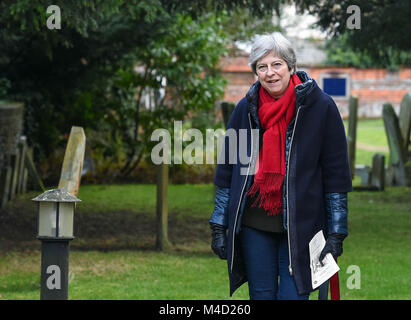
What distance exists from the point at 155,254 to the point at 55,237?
18.0 feet

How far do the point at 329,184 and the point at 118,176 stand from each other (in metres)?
15.3

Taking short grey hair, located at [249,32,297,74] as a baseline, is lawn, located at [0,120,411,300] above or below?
below

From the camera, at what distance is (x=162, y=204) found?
33.8ft

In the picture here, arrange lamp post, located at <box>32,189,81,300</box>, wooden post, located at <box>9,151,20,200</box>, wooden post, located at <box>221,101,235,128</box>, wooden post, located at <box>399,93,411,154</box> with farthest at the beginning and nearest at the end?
wooden post, located at <box>399,93,411,154</box>
wooden post, located at <box>9,151,20,200</box>
wooden post, located at <box>221,101,235,128</box>
lamp post, located at <box>32,189,81,300</box>

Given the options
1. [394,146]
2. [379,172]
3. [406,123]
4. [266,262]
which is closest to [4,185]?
[379,172]

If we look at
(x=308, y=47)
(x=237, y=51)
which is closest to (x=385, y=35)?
(x=237, y=51)

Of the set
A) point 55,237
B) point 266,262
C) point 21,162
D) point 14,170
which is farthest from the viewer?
point 21,162

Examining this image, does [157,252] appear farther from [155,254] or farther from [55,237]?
[55,237]

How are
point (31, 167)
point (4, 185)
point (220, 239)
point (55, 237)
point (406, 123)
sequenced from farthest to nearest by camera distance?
point (406, 123), point (31, 167), point (4, 185), point (55, 237), point (220, 239)

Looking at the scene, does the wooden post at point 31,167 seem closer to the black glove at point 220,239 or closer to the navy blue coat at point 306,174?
the black glove at point 220,239

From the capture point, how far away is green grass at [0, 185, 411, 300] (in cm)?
802

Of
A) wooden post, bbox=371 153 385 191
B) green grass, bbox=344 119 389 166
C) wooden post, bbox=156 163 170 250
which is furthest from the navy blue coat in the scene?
green grass, bbox=344 119 389 166

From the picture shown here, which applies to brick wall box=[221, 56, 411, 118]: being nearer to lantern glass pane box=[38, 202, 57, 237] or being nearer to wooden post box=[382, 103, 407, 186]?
wooden post box=[382, 103, 407, 186]

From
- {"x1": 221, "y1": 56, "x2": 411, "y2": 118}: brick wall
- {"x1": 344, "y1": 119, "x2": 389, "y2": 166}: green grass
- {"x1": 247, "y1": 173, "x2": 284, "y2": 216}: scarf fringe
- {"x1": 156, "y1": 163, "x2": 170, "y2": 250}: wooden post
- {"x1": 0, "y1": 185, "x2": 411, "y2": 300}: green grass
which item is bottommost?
{"x1": 0, "y1": 185, "x2": 411, "y2": 300}: green grass
